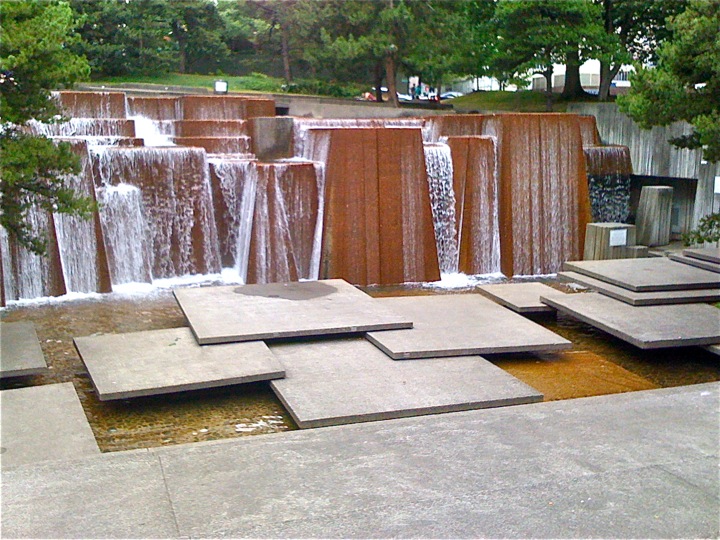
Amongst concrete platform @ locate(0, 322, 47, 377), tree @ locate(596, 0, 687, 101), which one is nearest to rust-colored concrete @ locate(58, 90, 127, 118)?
concrete platform @ locate(0, 322, 47, 377)

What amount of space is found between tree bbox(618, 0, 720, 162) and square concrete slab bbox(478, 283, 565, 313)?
2.18m

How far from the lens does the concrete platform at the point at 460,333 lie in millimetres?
7570

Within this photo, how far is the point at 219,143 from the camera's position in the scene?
13.6 m

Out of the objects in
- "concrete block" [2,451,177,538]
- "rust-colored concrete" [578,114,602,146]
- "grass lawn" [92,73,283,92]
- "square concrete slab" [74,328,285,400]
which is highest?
"grass lawn" [92,73,283,92]

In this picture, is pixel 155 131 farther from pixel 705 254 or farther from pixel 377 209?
pixel 705 254

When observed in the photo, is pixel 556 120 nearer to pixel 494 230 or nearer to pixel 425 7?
pixel 494 230

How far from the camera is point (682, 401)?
6.14 metres

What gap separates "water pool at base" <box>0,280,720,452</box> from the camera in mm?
6316

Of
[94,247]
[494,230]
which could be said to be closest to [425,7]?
[494,230]

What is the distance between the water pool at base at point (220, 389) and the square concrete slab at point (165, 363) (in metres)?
0.22

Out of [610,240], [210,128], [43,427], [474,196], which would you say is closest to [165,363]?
[43,427]

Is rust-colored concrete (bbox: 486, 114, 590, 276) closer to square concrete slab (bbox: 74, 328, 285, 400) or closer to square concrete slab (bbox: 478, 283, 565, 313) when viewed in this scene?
square concrete slab (bbox: 478, 283, 565, 313)

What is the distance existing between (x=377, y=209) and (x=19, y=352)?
6265 millimetres

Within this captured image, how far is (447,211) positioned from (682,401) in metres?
7.48
